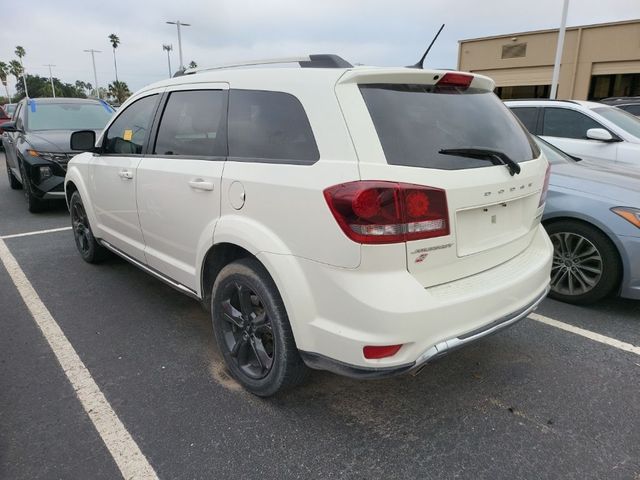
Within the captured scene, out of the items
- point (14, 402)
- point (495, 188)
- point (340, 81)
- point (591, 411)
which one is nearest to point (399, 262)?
point (495, 188)

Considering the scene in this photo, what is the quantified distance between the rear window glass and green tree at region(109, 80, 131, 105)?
89029 millimetres

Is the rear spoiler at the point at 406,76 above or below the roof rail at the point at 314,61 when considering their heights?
below

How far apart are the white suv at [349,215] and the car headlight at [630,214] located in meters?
1.10

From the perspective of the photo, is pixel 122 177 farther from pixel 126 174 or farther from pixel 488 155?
pixel 488 155

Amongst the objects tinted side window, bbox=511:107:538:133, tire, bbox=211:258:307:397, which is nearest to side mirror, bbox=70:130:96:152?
tire, bbox=211:258:307:397

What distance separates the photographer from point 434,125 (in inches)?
92.7

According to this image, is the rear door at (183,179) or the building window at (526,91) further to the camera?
the building window at (526,91)

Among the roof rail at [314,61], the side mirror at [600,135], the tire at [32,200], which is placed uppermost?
the roof rail at [314,61]

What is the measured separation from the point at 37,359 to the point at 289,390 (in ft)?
5.64

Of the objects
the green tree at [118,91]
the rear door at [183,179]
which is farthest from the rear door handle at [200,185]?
the green tree at [118,91]

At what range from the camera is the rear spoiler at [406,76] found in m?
2.26

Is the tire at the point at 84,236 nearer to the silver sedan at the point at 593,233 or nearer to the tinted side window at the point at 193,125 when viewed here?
the tinted side window at the point at 193,125

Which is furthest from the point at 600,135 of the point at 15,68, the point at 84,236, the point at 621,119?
the point at 15,68

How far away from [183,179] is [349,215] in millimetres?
1355
